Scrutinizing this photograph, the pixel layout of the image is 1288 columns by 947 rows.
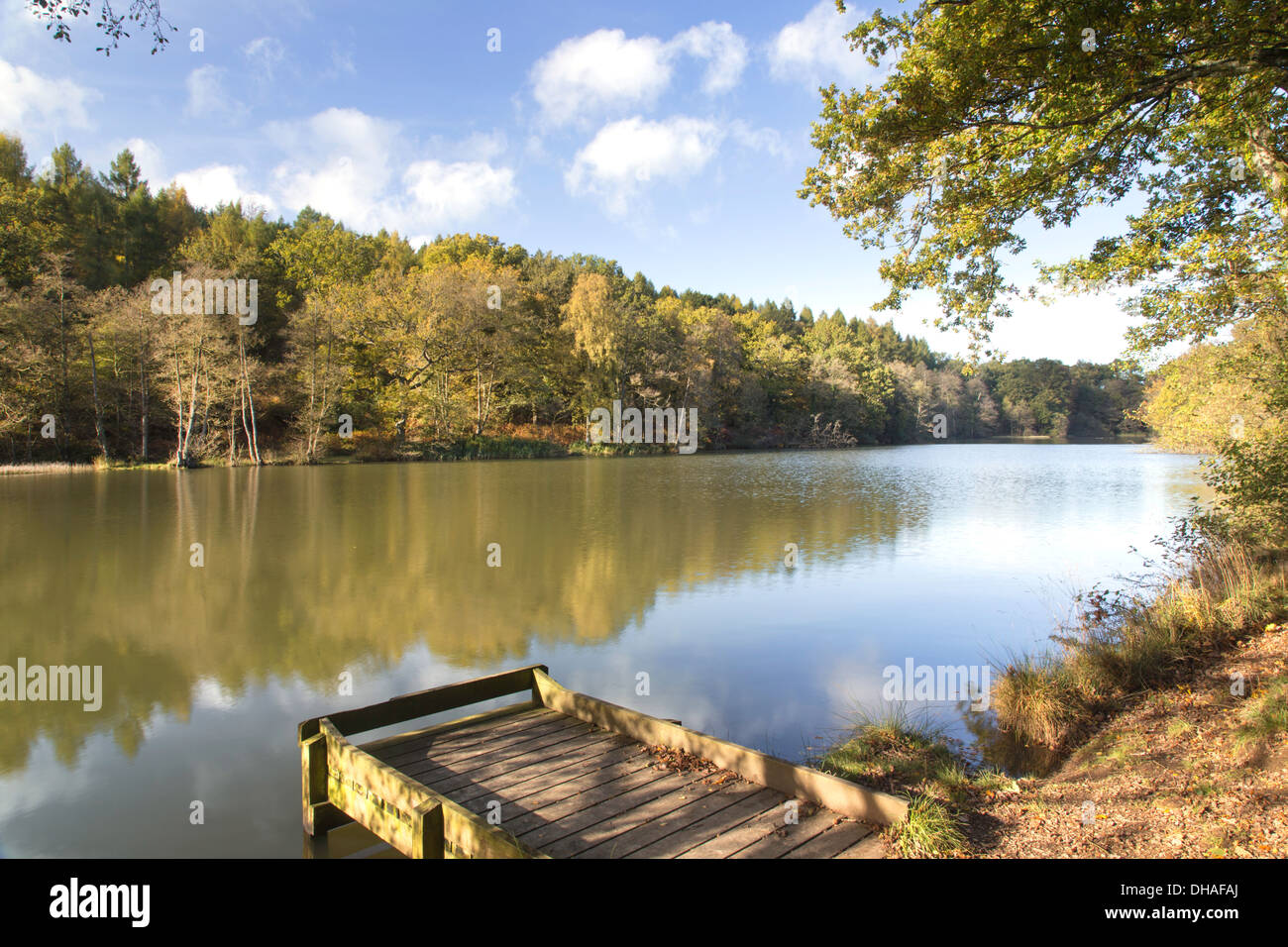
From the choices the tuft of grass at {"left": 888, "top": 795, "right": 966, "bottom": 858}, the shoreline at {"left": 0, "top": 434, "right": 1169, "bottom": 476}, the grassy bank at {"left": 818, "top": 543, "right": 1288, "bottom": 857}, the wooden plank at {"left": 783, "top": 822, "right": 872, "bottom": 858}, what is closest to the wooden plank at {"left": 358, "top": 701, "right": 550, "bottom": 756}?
the grassy bank at {"left": 818, "top": 543, "right": 1288, "bottom": 857}

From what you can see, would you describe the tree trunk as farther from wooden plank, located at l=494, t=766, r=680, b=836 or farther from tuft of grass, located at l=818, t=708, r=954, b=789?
tuft of grass, located at l=818, t=708, r=954, b=789

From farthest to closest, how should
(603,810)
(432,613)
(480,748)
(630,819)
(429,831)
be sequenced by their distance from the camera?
(432,613)
(480,748)
(603,810)
(630,819)
(429,831)

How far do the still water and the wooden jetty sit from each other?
0.65m

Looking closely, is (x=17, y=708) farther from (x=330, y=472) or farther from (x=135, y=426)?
(x=135, y=426)

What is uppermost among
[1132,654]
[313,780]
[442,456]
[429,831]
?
[442,456]

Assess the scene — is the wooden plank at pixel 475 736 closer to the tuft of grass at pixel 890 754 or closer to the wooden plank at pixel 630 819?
the wooden plank at pixel 630 819

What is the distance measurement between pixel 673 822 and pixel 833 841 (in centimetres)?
82

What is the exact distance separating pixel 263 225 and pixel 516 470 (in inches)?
1356

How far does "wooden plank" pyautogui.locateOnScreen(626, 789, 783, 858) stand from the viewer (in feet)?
11.7

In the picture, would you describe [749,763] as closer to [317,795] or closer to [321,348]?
[317,795]

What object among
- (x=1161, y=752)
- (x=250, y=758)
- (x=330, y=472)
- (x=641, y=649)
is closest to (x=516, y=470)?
(x=330, y=472)

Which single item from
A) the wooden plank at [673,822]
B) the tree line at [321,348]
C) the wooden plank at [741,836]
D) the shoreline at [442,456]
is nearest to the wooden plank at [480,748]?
the wooden plank at [673,822]

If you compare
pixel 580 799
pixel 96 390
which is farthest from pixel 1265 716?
pixel 96 390

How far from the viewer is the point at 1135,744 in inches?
187
